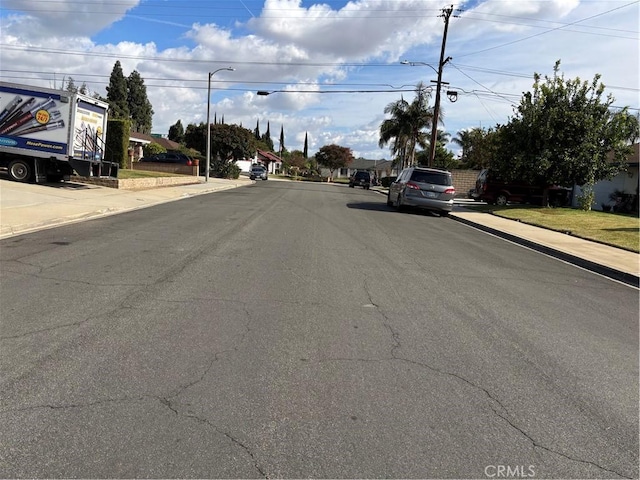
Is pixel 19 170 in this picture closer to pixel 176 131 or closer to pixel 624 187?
pixel 624 187

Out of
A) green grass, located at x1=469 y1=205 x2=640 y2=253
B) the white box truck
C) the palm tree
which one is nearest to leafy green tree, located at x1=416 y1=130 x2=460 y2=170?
the palm tree

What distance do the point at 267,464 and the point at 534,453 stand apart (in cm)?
169

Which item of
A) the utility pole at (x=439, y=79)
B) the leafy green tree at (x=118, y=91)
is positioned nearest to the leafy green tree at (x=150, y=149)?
the leafy green tree at (x=118, y=91)

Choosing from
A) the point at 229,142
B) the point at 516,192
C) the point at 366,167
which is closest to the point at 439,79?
the point at 516,192

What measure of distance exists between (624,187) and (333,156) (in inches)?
2704

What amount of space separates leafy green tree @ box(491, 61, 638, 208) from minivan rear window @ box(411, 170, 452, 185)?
16.4ft

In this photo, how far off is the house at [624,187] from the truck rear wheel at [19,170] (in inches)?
1008

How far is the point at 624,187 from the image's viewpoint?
28.3m

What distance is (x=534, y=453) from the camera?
3.25 meters

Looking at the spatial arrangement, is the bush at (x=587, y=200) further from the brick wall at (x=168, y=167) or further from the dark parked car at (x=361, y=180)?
the dark parked car at (x=361, y=180)

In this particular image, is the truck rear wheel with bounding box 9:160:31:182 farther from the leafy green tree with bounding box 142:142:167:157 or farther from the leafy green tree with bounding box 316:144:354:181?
the leafy green tree with bounding box 316:144:354:181

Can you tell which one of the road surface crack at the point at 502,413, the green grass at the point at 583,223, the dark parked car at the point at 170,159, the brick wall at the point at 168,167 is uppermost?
the dark parked car at the point at 170,159

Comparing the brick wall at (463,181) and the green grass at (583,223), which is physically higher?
the brick wall at (463,181)

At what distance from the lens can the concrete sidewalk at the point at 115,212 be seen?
1075 cm
